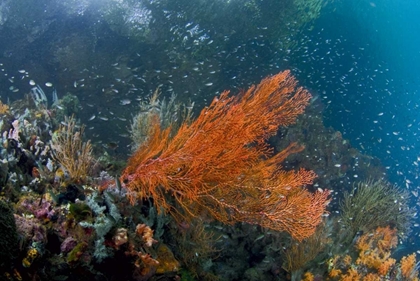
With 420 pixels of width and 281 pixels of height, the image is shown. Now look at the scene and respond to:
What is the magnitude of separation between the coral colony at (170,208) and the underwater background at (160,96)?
0.03 m

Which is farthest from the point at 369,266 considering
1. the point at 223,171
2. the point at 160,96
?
the point at 160,96

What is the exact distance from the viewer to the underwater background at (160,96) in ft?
12.8

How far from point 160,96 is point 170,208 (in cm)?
733

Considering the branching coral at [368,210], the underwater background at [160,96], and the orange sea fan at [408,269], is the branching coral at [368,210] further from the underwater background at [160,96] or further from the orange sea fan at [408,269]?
the orange sea fan at [408,269]

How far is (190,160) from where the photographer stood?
13.7ft

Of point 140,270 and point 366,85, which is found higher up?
point 366,85

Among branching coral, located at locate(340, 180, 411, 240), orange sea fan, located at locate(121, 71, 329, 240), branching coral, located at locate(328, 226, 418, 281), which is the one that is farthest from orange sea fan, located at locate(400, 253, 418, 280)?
orange sea fan, located at locate(121, 71, 329, 240)

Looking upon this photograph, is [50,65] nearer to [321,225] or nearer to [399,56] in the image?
[321,225]

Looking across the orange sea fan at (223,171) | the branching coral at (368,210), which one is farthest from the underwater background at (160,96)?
the orange sea fan at (223,171)

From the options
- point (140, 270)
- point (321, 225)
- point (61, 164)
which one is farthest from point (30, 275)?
point (321, 225)

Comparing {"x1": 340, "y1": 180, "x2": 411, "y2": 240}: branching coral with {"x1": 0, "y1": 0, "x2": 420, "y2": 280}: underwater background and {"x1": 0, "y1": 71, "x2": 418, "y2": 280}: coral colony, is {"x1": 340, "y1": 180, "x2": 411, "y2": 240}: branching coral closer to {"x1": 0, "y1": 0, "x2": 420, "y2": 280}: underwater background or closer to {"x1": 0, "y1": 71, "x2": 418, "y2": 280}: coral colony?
{"x1": 0, "y1": 0, "x2": 420, "y2": 280}: underwater background

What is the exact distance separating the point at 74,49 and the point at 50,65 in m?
1.12

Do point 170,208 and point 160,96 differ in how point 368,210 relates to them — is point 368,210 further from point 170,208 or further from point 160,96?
point 160,96

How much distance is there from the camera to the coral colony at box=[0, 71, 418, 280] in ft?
11.6
